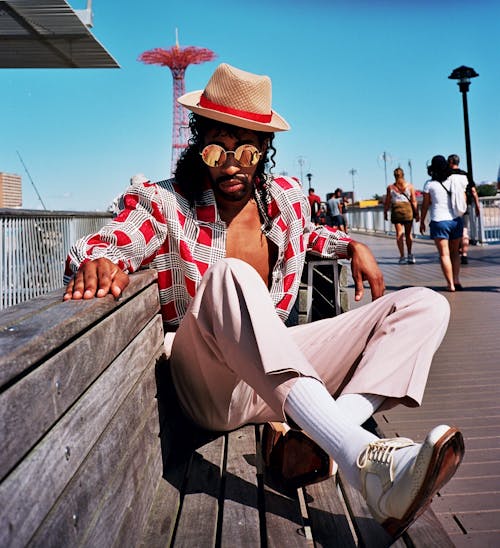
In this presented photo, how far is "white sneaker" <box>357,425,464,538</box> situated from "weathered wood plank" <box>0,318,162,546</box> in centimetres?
69

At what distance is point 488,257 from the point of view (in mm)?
15219

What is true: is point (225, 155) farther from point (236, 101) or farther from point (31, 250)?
point (31, 250)

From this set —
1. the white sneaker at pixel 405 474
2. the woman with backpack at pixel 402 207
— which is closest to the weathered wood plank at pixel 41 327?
the white sneaker at pixel 405 474

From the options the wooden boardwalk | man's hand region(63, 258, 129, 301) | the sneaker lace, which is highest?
man's hand region(63, 258, 129, 301)

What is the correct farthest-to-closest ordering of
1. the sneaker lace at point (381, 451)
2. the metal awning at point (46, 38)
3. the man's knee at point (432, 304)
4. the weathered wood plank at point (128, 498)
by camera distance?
the metal awning at point (46, 38) < the man's knee at point (432, 304) < the sneaker lace at point (381, 451) < the weathered wood plank at point (128, 498)

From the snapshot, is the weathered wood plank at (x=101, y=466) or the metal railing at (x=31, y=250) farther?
the metal railing at (x=31, y=250)

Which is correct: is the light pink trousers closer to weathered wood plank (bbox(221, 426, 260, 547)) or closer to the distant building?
weathered wood plank (bbox(221, 426, 260, 547))

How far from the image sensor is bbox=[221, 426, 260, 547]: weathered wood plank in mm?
1812

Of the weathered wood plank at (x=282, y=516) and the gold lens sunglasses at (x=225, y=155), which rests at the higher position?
the gold lens sunglasses at (x=225, y=155)

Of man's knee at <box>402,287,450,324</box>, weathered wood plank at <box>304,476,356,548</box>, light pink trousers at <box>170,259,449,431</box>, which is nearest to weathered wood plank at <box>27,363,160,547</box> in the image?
light pink trousers at <box>170,259,449,431</box>

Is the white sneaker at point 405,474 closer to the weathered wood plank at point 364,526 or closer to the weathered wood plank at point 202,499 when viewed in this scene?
the weathered wood plank at point 364,526

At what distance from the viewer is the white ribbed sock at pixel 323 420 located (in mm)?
1877

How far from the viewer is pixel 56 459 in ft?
3.99

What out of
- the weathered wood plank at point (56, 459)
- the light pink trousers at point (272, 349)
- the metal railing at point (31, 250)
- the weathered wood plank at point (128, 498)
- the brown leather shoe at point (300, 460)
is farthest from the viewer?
the metal railing at point (31, 250)
